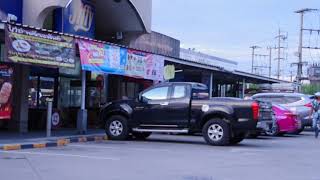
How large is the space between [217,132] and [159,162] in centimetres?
500

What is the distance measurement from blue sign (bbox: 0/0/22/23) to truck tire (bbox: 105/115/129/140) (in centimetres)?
469

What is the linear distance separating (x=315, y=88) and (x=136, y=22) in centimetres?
8992

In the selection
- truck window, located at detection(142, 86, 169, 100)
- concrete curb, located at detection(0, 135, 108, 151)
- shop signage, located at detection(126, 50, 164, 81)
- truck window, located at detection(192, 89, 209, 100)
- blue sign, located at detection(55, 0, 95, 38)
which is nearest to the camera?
concrete curb, located at detection(0, 135, 108, 151)

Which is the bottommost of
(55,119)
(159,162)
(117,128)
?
(159,162)

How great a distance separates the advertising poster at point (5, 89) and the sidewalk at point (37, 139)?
775mm

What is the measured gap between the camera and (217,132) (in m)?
17.8

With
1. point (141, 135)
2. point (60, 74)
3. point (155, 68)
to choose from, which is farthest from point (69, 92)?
point (141, 135)

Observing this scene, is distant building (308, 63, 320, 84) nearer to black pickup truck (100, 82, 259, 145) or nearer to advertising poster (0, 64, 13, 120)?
black pickup truck (100, 82, 259, 145)

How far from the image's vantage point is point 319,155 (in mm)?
16109

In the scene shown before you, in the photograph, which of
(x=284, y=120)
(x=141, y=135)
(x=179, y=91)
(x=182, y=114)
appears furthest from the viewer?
(x=284, y=120)

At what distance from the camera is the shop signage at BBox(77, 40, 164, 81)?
1912 centimetres

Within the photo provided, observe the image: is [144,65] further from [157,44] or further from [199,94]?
[157,44]

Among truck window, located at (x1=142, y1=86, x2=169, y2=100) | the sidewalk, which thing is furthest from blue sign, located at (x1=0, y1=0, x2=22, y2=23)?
truck window, located at (x1=142, y1=86, x2=169, y2=100)

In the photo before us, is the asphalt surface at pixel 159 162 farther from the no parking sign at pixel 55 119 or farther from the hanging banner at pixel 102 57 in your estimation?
the no parking sign at pixel 55 119
